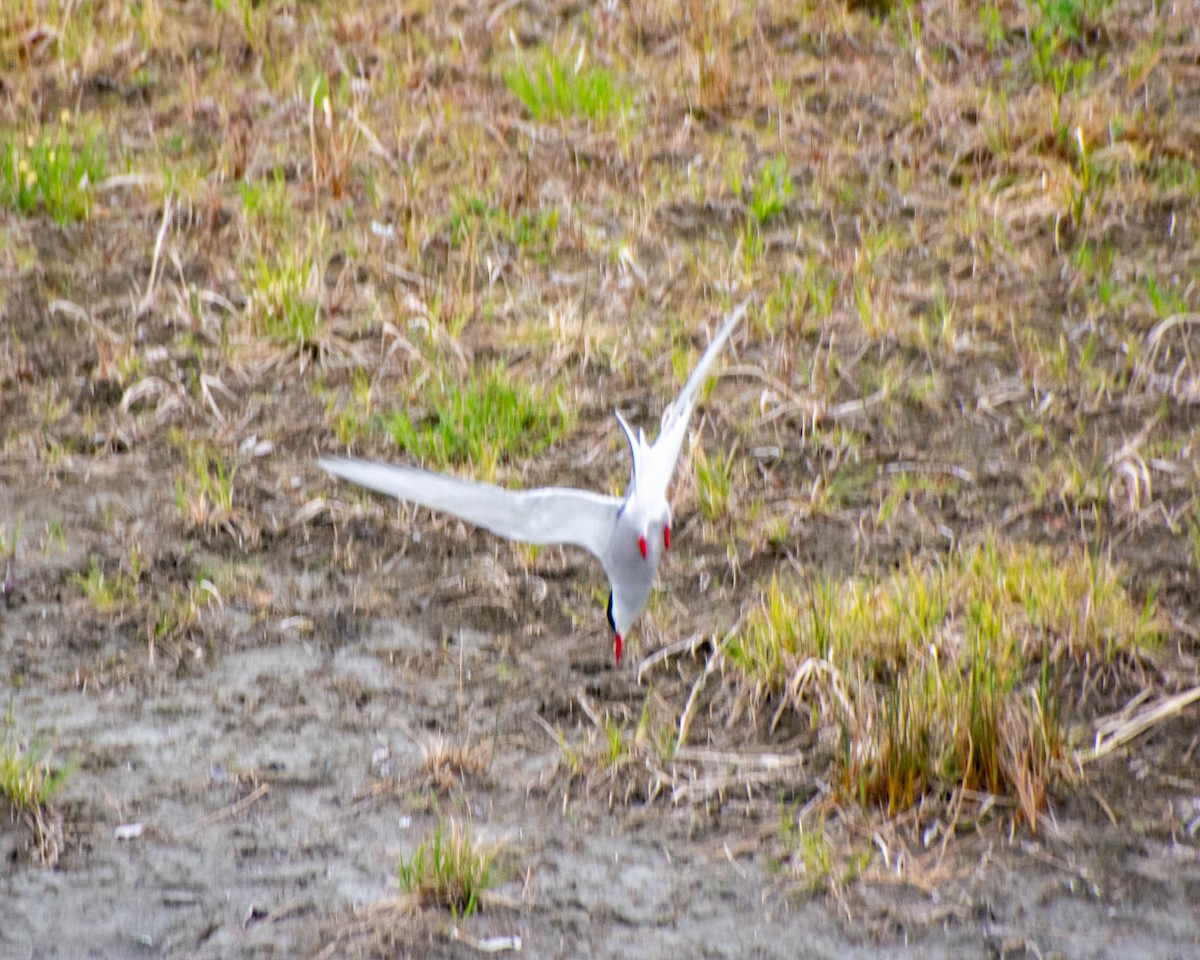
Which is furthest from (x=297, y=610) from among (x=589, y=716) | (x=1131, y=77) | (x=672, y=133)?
(x=1131, y=77)

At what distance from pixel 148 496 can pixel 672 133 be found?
9.62 ft

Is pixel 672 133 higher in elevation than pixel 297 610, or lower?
higher

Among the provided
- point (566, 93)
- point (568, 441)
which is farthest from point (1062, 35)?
point (568, 441)

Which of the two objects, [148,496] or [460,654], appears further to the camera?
[148,496]

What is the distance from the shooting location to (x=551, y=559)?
4801 mm

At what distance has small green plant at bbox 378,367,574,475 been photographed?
205 inches

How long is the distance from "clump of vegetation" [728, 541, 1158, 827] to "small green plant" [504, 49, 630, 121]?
9.87ft

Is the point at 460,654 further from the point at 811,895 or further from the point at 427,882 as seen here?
the point at 811,895

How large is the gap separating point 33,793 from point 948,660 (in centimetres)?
235

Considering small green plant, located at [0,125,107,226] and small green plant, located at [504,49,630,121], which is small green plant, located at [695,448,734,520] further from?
small green plant, located at [0,125,107,226]

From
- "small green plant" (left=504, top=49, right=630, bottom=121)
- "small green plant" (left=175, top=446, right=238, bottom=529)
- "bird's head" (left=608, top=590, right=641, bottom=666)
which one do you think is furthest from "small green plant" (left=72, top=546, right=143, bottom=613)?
"small green plant" (left=504, top=49, right=630, bottom=121)

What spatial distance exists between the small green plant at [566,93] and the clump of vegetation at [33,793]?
3.96 meters

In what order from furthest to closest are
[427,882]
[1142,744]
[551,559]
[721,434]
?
[721,434] < [551,559] < [1142,744] < [427,882]

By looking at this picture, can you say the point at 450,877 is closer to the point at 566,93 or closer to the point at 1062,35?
the point at 566,93
